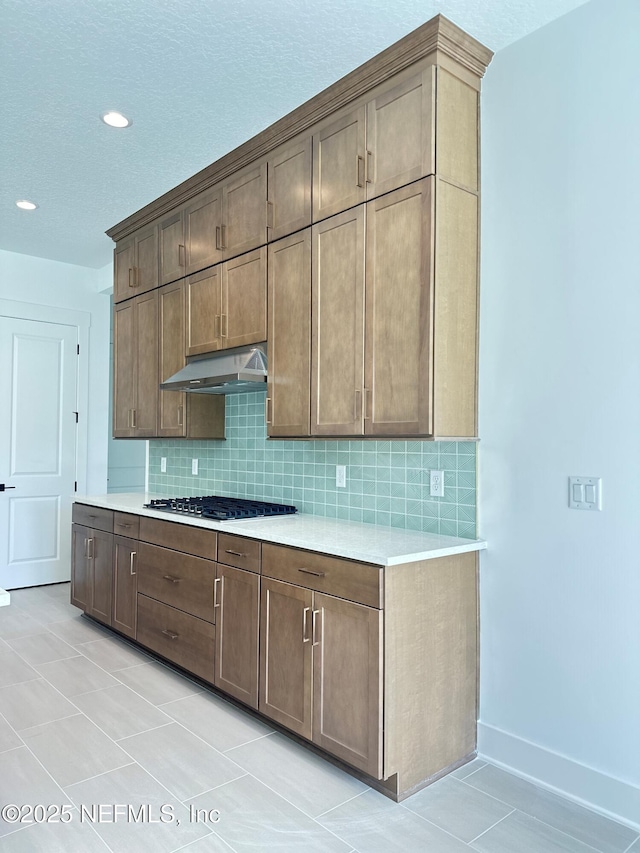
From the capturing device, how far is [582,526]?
2.21m

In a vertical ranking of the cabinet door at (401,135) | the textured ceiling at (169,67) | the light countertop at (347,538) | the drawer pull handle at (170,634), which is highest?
the textured ceiling at (169,67)

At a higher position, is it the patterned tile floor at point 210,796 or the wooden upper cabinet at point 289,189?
the wooden upper cabinet at point 289,189

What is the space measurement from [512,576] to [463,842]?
3.02ft

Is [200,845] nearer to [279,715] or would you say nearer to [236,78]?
[279,715]

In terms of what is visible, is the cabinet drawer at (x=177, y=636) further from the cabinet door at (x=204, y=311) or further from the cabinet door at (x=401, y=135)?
the cabinet door at (x=401, y=135)

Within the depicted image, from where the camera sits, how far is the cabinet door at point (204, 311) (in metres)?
3.50

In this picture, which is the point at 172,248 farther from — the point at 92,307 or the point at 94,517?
the point at 92,307

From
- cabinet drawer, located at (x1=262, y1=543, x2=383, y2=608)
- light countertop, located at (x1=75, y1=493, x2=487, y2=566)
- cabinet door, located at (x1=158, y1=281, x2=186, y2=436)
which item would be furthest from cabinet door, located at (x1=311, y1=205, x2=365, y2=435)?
cabinet door, located at (x1=158, y1=281, x2=186, y2=436)

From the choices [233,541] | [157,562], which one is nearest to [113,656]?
[157,562]

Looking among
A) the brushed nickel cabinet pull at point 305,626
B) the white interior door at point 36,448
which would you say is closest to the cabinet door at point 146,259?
the white interior door at point 36,448

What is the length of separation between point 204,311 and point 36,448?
257 centimetres

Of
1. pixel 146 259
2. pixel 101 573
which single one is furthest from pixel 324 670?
pixel 146 259

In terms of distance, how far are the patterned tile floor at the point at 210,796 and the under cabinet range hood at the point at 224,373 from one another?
5.21 feet

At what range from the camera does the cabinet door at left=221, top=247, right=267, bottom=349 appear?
3.17 meters
